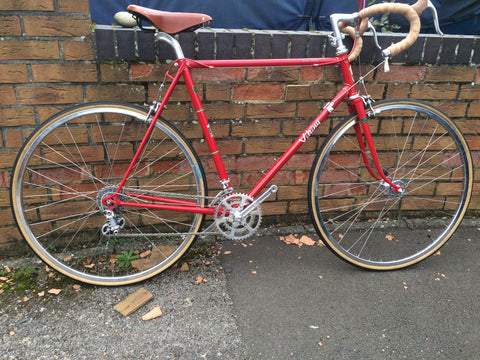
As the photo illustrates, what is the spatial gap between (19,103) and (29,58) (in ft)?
0.83


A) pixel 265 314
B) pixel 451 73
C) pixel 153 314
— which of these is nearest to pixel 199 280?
pixel 153 314

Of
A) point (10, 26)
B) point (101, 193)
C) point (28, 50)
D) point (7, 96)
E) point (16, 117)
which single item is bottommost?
point (101, 193)

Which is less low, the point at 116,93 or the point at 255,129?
the point at 116,93

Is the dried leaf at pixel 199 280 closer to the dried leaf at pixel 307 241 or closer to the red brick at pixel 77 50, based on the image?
the dried leaf at pixel 307 241

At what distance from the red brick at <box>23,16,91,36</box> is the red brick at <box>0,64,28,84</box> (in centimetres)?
18

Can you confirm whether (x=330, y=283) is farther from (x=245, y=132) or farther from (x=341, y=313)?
(x=245, y=132)

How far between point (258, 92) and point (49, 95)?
1200 mm

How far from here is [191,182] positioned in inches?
95.8

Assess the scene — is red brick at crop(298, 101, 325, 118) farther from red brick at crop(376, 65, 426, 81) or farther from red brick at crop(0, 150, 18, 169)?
→ red brick at crop(0, 150, 18, 169)

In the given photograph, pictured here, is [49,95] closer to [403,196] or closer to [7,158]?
[7,158]

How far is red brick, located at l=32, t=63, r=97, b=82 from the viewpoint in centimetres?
201

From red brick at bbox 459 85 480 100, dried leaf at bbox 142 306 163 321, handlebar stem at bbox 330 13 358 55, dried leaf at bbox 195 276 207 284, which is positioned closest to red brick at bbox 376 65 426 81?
red brick at bbox 459 85 480 100

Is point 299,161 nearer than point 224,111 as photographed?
No

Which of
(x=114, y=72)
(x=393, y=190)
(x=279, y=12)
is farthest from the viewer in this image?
(x=279, y=12)
